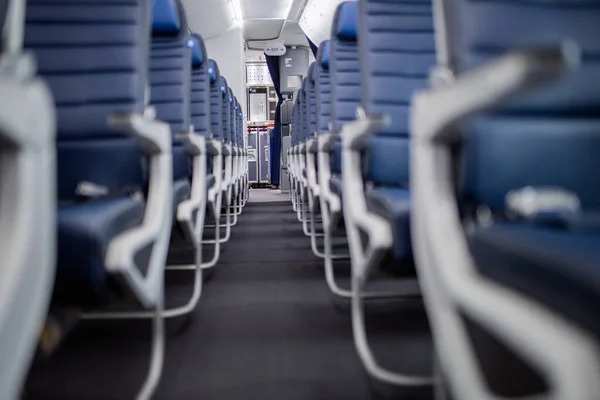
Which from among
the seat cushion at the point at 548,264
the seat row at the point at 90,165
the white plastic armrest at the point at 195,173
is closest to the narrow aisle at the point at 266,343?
the seat row at the point at 90,165

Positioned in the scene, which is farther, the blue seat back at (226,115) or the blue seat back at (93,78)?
the blue seat back at (226,115)

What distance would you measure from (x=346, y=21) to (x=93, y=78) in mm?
1547

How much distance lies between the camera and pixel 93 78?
4.24ft

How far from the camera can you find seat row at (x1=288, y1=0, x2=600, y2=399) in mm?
505

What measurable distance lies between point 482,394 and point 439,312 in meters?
0.16

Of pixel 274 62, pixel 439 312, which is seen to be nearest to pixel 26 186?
pixel 439 312

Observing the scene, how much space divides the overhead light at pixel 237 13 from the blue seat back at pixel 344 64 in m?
6.28

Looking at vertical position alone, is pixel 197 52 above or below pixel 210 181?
above

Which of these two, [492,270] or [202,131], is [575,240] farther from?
[202,131]

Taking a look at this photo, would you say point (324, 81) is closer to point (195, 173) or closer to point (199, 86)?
point (199, 86)

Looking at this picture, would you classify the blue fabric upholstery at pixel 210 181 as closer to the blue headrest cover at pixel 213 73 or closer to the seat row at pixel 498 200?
the seat row at pixel 498 200

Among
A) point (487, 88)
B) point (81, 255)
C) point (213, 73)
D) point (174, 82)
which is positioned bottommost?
point (81, 255)

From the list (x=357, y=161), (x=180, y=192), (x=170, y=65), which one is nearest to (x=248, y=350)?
(x=180, y=192)

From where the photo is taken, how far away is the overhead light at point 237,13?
874cm
